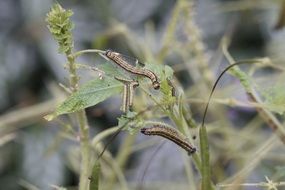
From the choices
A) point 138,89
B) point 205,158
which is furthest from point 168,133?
point 138,89

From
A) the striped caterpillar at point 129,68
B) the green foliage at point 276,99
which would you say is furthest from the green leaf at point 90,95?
the green foliage at point 276,99

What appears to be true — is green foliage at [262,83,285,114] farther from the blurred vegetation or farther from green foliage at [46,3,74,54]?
green foliage at [46,3,74,54]

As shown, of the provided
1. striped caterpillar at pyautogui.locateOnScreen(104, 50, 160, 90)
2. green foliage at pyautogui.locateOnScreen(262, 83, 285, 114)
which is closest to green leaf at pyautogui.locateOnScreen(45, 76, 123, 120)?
striped caterpillar at pyautogui.locateOnScreen(104, 50, 160, 90)

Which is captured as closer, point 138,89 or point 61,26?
point 61,26

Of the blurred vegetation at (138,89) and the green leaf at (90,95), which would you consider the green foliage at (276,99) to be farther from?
the green leaf at (90,95)

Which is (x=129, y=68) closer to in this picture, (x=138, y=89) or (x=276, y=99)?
(x=276, y=99)
